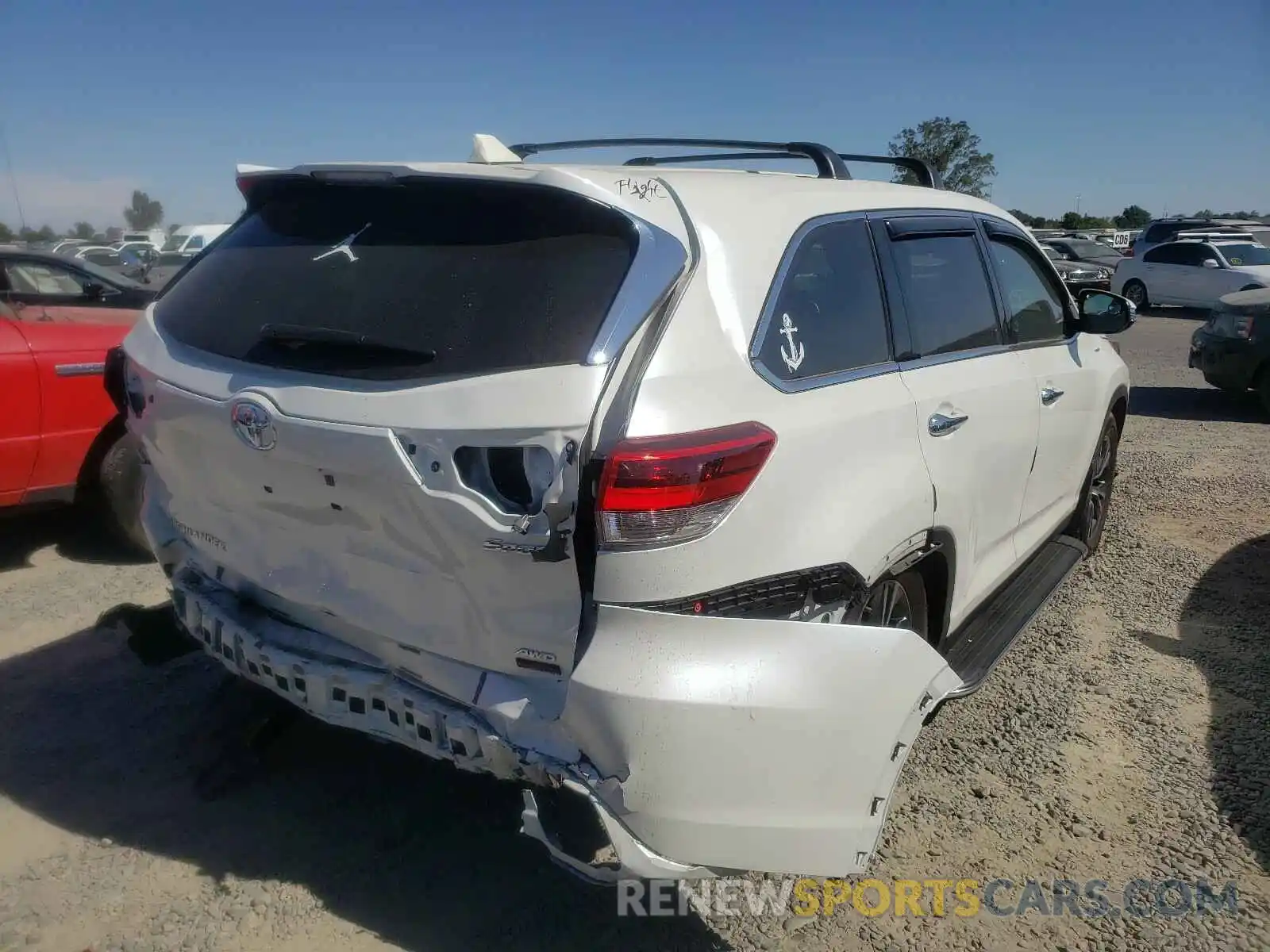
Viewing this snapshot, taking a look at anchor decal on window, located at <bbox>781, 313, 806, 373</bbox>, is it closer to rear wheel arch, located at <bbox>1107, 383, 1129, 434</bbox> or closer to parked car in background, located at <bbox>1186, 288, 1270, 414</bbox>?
rear wheel arch, located at <bbox>1107, 383, 1129, 434</bbox>

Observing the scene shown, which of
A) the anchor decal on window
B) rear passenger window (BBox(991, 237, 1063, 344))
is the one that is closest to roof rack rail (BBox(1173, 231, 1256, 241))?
rear passenger window (BBox(991, 237, 1063, 344))

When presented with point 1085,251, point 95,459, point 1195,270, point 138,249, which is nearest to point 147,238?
point 138,249

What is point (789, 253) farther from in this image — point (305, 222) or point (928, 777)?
point (928, 777)

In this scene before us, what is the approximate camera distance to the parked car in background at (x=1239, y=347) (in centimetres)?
936

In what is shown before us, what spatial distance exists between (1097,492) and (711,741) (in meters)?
3.80

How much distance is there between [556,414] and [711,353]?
1.27 feet

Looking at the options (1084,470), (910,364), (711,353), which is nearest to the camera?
(711,353)

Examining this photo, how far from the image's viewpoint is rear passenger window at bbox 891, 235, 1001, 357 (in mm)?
2973

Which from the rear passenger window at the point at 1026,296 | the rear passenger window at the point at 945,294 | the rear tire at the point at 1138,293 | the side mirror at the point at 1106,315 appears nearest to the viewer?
the rear passenger window at the point at 945,294

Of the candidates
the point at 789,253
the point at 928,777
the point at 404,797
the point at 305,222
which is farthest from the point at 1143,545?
the point at 305,222

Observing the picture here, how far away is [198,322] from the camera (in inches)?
103

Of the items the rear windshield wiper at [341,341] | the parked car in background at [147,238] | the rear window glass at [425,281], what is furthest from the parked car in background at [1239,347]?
the parked car in background at [147,238]

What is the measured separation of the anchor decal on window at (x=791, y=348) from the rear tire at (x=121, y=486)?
11.9 ft

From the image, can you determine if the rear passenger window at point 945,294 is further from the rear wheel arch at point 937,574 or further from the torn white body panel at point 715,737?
the torn white body panel at point 715,737
